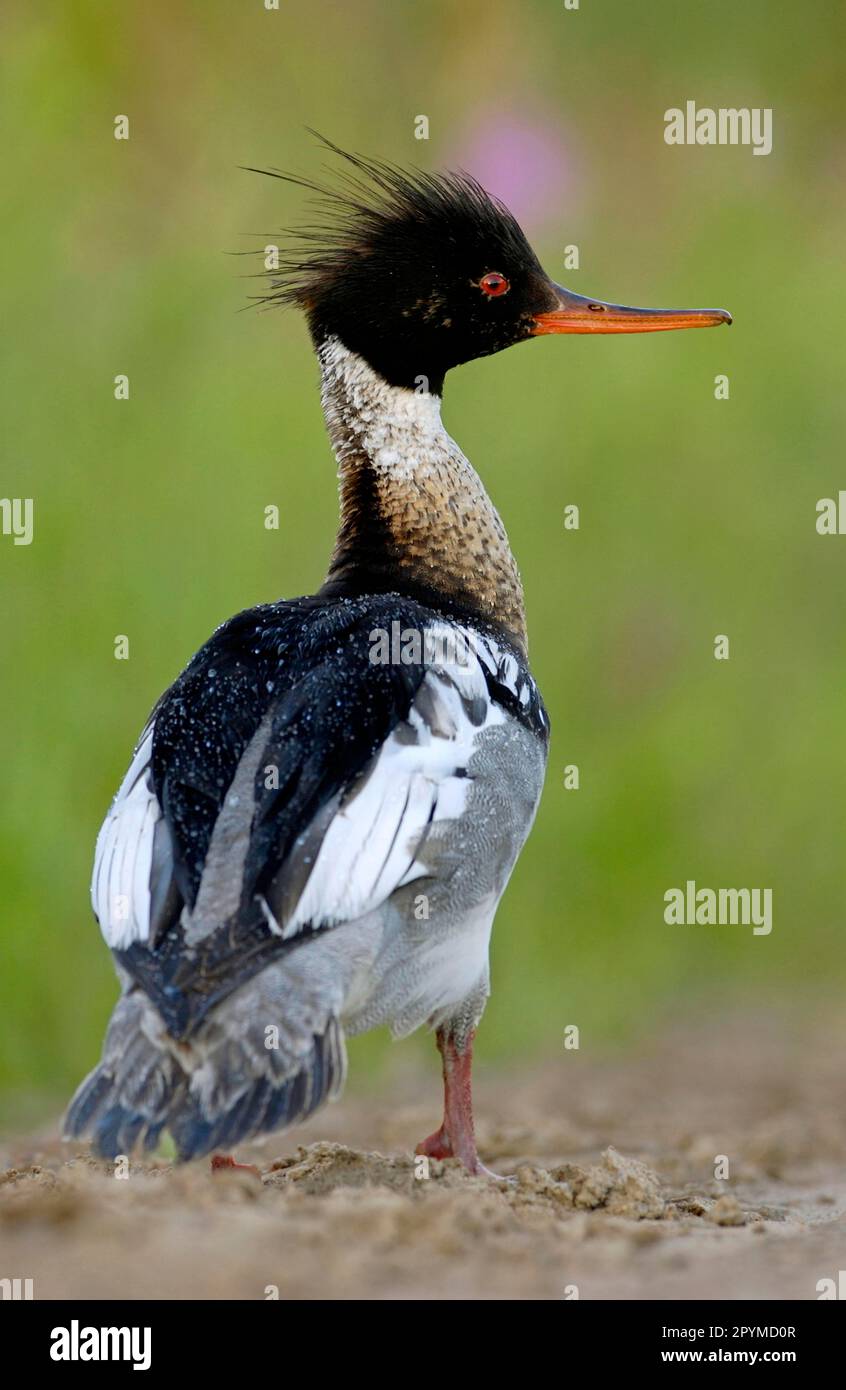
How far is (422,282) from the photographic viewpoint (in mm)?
5434

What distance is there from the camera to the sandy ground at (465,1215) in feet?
10.7

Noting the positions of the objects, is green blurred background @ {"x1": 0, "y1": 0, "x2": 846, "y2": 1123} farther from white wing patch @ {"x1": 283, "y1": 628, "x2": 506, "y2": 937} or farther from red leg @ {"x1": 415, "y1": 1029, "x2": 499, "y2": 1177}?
white wing patch @ {"x1": 283, "y1": 628, "x2": 506, "y2": 937}

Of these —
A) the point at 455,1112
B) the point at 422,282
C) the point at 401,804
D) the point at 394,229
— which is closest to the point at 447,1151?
the point at 455,1112

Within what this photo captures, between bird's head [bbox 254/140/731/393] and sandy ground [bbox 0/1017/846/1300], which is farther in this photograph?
bird's head [bbox 254/140/731/393]

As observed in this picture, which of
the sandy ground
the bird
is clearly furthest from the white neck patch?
the sandy ground

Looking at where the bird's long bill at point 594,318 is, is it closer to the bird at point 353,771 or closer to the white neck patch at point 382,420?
the bird at point 353,771

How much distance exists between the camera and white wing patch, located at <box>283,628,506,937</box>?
3.97 metres

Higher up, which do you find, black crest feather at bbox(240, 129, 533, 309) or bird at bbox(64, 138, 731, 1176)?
black crest feather at bbox(240, 129, 533, 309)

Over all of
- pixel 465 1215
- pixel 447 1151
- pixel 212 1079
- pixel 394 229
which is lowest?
pixel 447 1151

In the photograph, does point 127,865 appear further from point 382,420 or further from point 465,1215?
point 382,420

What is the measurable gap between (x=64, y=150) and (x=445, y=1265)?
6629 millimetres

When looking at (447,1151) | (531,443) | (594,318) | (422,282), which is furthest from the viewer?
(531,443)

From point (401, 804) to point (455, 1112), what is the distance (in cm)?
110

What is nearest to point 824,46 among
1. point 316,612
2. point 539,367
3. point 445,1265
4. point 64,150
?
point 539,367
